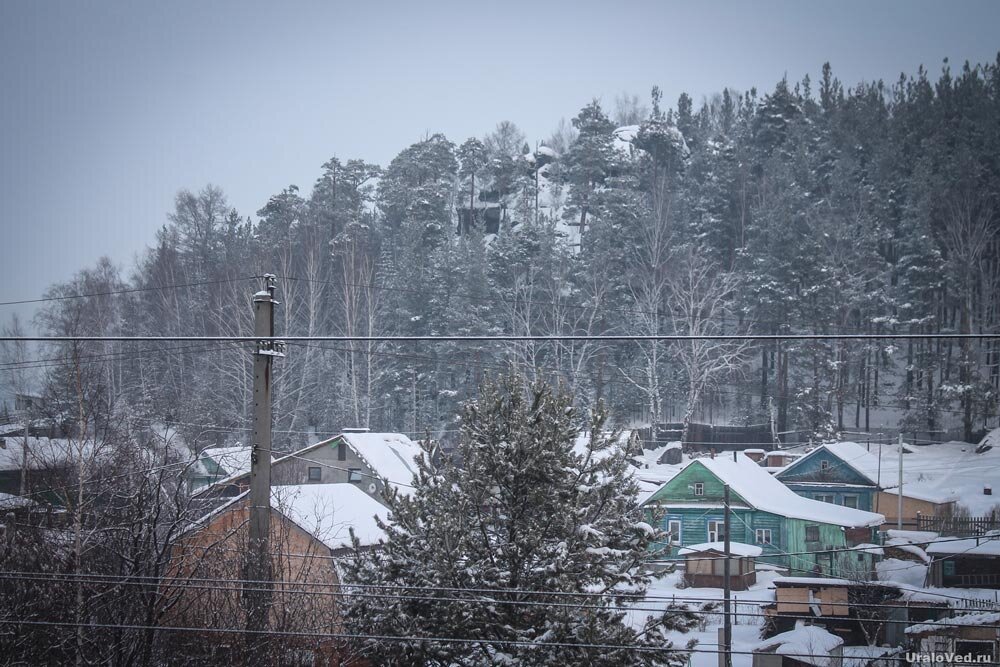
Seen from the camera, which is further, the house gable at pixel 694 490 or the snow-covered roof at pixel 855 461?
the snow-covered roof at pixel 855 461

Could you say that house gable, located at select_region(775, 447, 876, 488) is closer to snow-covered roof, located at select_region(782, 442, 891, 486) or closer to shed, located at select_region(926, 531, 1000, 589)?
snow-covered roof, located at select_region(782, 442, 891, 486)

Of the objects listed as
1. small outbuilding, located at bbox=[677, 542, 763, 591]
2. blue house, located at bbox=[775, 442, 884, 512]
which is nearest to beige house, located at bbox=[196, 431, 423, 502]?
small outbuilding, located at bbox=[677, 542, 763, 591]

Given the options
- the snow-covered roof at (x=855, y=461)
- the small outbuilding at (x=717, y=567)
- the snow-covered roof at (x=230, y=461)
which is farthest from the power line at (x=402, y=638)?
the snow-covered roof at (x=855, y=461)

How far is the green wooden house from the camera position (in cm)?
1027

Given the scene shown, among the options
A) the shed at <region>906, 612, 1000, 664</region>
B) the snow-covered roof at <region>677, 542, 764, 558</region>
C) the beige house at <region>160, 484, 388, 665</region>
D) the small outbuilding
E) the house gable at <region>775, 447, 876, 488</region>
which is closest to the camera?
the beige house at <region>160, 484, 388, 665</region>

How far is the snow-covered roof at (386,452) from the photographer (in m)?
13.5

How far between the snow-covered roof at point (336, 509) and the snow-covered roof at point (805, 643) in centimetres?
→ 495

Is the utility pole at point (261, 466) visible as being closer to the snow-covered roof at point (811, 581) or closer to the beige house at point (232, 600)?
the beige house at point (232, 600)

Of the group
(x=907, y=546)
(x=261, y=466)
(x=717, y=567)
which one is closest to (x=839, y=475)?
(x=907, y=546)

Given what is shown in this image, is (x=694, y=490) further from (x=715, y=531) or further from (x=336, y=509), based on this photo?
(x=336, y=509)

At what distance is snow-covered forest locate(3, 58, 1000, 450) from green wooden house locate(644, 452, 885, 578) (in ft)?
7.11

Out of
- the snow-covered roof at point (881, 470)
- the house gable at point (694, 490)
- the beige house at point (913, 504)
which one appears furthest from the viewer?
the snow-covered roof at point (881, 470)

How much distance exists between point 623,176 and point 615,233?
Result: 21.7 ft

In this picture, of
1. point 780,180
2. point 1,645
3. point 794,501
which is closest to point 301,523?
point 1,645
